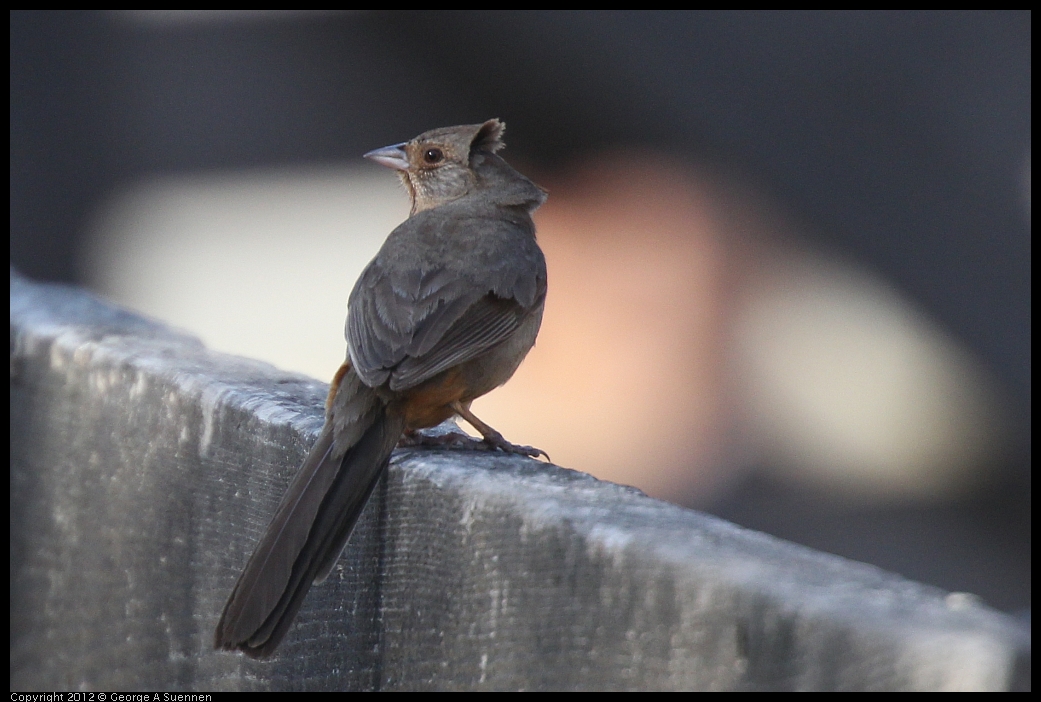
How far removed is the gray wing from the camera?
317 centimetres

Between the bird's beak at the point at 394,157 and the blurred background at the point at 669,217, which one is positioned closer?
the bird's beak at the point at 394,157

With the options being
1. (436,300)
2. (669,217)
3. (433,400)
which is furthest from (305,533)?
(669,217)

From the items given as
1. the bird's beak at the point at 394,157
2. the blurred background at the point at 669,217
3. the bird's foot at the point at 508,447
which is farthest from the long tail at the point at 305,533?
the blurred background at the point at 669,217

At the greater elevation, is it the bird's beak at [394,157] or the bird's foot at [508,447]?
the bird's beak at [394,157]

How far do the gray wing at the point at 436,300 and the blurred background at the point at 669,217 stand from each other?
9.58 feet

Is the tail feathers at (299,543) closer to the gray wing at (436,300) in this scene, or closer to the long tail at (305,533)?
the long tail at (305,533)

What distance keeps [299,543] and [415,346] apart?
98cm

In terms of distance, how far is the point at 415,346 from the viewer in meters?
3.21

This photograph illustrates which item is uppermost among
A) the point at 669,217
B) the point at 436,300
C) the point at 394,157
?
the point at 669,217

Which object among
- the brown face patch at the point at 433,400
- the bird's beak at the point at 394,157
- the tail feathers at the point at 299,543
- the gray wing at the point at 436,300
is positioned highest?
the bird's beak at the point at 394,157

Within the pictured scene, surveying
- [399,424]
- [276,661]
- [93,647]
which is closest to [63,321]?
[93,647]

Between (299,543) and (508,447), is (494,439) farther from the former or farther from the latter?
(299,543)

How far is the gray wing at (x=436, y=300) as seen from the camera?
10.4 feet

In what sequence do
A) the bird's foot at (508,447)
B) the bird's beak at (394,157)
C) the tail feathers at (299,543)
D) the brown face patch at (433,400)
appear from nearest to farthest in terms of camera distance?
the tail feathers at (299,543), the bird's foot at (508,447), the brown face patch at (433,400), the bird's beak at (394,157)
